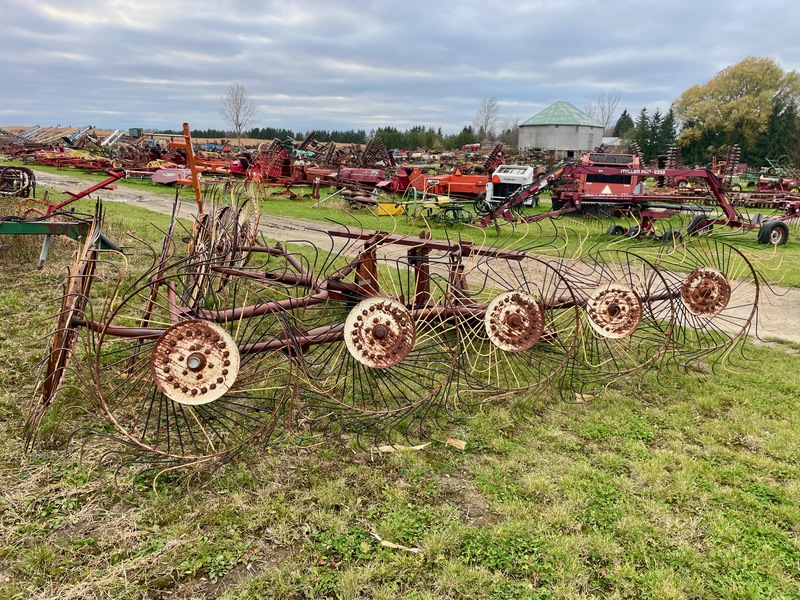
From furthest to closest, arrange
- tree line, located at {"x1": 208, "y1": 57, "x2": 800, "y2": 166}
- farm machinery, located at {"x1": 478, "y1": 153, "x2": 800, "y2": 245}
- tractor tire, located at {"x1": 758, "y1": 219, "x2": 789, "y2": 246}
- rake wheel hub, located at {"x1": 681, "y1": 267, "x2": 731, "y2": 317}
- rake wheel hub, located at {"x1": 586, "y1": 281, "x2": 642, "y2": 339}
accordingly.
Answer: tree line, located at {"x1": 208, "y1": 57, "x2": 800, "y2": 166}
farm machinery, located at {"x1": 478, "y1": 153, "x2": 800, "y2": 245}
tractor tire, located at {"x1": 758, "y1": 219, "x2": 789, "y2": 246}
rake wheel hub, located at {"x1": 681, "y1": 267, "x2": 731, "y2": 317}
rake wheel hub, located at {"x1": 586, "y1": 281, "x2": 642, "y2": 339}

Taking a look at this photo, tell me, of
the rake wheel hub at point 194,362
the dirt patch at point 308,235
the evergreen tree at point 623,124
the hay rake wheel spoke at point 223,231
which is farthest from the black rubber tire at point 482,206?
the evergreen tree at point 623,124

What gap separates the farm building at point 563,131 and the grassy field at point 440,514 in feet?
170

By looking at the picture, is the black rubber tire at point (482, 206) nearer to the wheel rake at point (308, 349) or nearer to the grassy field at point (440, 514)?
the wheel rake at point (308, 349)

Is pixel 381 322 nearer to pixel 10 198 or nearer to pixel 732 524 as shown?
pixel 732 524

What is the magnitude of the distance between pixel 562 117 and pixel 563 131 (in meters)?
1.67

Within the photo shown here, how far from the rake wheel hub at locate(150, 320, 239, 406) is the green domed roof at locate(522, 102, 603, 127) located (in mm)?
55721

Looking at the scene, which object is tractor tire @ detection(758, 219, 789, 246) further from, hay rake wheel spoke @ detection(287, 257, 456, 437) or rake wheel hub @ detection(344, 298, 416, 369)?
rake wheel hub @ detection(344, 298, 416, 369)

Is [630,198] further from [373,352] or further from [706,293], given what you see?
[373,352]

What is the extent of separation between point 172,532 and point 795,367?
5024 millimetres

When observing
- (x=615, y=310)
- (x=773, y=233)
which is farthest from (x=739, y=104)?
(x=615, y=310)

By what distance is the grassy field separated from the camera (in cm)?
218

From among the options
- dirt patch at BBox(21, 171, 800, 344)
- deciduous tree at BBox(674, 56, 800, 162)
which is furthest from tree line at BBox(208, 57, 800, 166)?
dirt patch at BBox(21, 171, 800, 344)

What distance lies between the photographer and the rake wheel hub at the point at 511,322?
3.44 metres

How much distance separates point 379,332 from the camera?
9.70 feet
